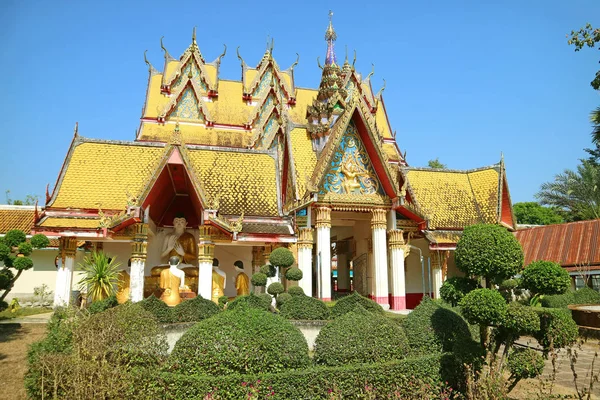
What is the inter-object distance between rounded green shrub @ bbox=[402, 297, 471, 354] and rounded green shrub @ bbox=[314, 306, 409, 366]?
1.60 ft

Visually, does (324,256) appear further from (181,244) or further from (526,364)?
(526,364)

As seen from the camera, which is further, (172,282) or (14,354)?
(172,282)

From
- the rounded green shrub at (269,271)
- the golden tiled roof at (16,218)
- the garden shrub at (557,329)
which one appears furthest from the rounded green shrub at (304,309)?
the golden tiled roof at (16,218)

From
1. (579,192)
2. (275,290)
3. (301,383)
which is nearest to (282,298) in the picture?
(275,290)

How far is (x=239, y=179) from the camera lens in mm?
14984

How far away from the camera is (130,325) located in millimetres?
6641

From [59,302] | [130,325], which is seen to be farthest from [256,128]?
[130,325]

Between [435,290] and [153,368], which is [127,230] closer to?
[153,368]

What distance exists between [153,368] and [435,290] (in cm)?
1304

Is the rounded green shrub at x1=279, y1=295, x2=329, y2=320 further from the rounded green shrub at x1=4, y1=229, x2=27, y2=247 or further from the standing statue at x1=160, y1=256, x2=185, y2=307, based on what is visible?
the rounded green shrub at x1=4, y1=229, x2=27, y2=247

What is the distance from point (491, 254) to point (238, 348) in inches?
154

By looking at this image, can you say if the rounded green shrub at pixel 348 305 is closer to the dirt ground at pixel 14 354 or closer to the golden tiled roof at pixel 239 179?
the golden tiled roof at pixel 239 179

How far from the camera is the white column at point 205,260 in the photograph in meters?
12.5

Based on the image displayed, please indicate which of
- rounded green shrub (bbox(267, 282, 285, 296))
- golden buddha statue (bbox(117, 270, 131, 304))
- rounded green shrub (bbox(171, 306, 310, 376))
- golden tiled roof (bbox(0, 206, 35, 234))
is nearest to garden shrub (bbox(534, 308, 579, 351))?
rounded green shrub (bbox(171, 306, 310, 376))
